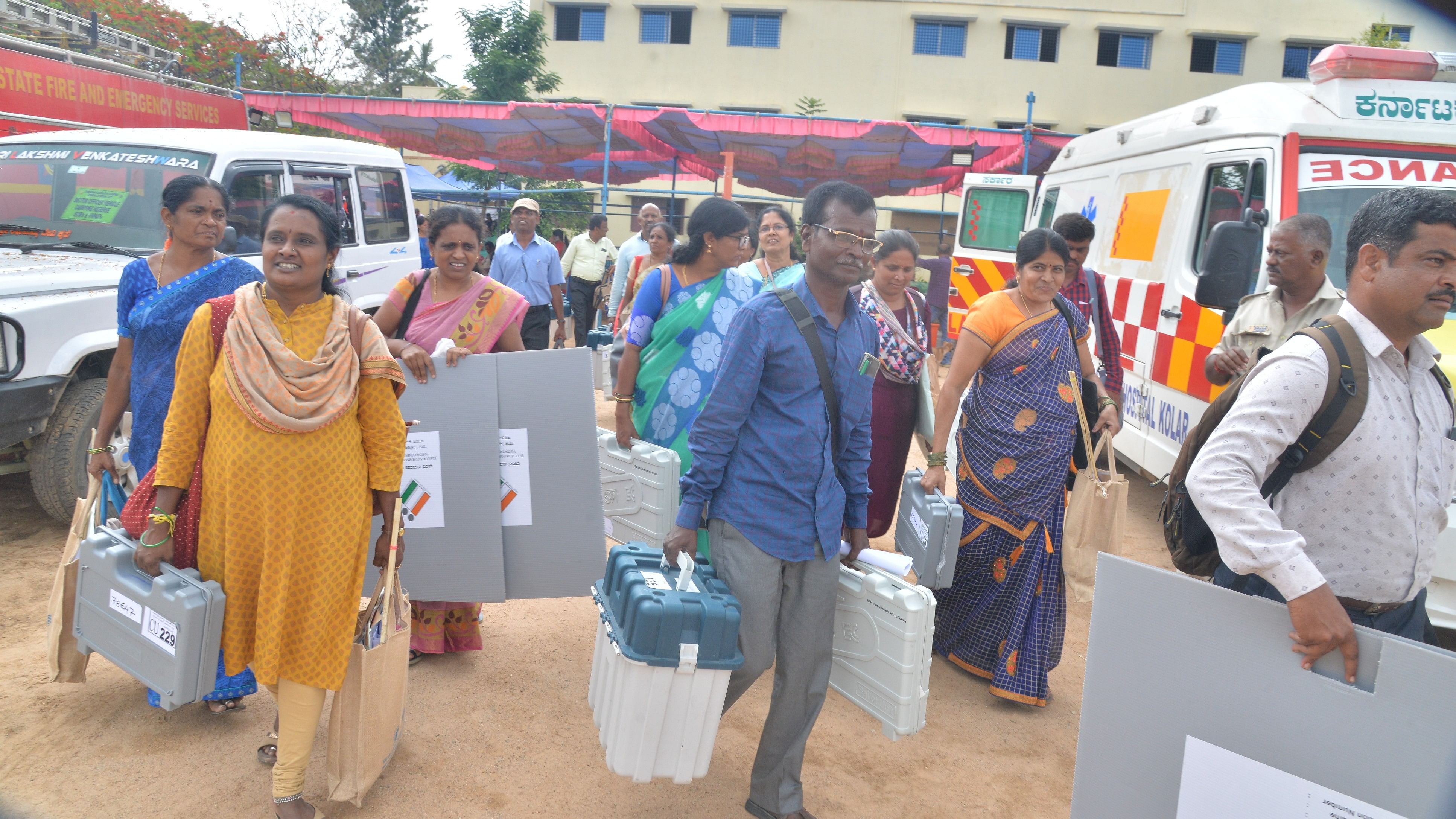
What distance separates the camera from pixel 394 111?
13438 millimetres

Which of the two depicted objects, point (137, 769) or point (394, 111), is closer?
point (137, 769)

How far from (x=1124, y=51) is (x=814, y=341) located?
26.4 meters

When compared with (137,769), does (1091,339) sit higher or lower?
higher

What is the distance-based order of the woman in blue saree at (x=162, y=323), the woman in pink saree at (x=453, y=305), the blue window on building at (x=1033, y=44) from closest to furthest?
1. the woman in blue saree at (x=162, y=323)
2. the woman in pink saree at (x=453, y=305)
3. the blue window on building at (x=1033, y=44)

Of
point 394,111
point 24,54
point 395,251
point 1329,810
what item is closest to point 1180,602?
point 1329,810

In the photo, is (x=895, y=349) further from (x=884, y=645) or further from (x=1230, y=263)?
(x=884, y=645)

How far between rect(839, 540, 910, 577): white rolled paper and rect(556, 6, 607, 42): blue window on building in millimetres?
26094

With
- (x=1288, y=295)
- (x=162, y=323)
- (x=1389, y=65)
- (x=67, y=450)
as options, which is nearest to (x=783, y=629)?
(x=162, y=323)

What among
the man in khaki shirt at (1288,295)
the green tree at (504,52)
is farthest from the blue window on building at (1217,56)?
the man in khaki shirt at (1288,295)

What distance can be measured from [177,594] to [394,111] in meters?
12.5

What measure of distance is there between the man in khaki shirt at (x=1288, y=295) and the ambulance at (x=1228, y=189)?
444 millimetres

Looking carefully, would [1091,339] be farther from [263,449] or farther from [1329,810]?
[263,449]

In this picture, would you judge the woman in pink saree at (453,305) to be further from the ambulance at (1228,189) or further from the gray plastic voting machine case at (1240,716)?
the ambulance at (1228,189)

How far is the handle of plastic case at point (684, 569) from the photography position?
2.36 meters
